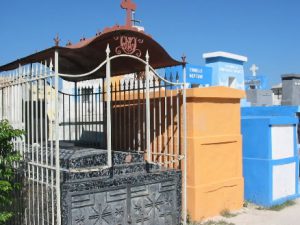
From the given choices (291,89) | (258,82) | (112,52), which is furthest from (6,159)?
(258,82)

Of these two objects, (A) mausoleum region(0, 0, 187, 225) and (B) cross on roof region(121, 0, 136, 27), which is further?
(B) cross on roof region(121, 0, 136, 27)

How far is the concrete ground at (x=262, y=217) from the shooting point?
6.52 metres

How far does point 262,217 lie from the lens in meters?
6.84

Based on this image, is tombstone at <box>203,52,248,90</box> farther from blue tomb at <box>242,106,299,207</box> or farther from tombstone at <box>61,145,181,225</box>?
tombstone at <box>61,145,181,225</box>

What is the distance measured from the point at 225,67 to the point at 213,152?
306 inches

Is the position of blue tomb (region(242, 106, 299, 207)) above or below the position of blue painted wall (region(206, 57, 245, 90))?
below

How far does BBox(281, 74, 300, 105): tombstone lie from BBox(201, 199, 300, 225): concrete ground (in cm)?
617

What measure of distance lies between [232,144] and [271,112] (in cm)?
329

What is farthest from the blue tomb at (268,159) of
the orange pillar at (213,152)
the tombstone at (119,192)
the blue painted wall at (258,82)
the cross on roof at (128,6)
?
the blue painted wall at (258,82)

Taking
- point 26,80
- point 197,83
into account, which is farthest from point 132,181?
point 197,83

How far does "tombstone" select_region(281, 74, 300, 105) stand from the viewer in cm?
1293

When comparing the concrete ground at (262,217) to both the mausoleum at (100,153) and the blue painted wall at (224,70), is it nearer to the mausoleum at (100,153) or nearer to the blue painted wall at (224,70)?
the mausoleum at (100,153)

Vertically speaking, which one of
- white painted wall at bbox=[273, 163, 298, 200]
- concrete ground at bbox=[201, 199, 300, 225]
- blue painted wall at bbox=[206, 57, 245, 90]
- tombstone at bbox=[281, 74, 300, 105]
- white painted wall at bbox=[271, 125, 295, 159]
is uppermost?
blue painted wall at bbox=[206, 57, 245, 90]

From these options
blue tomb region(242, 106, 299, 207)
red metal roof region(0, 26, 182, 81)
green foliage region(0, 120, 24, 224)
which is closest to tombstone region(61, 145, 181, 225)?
green foliage region(0, 120, 24, 224)
